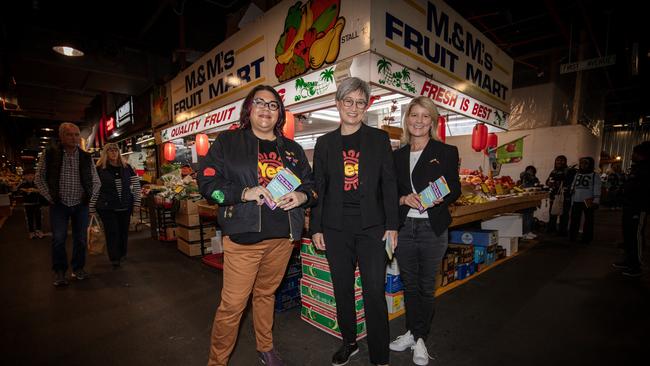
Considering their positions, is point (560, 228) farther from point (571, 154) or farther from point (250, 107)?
point (250, 107)

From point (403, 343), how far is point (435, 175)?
1376 millimetres

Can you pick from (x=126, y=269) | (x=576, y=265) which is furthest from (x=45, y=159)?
(x=576, y=265)

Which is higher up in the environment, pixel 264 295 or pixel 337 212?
pixel 337 212

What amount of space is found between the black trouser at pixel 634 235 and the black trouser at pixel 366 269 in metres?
4.37

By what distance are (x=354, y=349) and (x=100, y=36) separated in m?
9.36

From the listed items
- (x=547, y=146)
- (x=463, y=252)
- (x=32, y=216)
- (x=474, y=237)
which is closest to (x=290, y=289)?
(x=463, y=252)

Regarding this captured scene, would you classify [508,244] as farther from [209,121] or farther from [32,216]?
[32,216]

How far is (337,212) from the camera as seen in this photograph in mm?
1834

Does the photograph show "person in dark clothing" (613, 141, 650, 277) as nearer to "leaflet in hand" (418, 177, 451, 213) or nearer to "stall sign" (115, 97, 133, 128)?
"leaflet in hand" (418, 177, 451, 213)

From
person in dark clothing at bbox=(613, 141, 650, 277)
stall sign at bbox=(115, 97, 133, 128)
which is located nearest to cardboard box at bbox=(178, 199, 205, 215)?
person in dark clothing at bbox=(613, 141, 650, 277)

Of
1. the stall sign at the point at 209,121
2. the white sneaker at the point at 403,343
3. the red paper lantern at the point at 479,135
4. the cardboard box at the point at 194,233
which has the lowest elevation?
the white sneaker at the point at 403,343

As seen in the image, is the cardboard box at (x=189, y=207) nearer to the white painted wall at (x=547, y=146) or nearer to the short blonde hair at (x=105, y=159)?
the short blonde hair at (x=105, y=159)

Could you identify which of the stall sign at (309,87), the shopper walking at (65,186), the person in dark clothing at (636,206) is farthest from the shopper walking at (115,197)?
the person in dark clothing at (636,206)

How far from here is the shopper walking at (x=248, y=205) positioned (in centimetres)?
164
